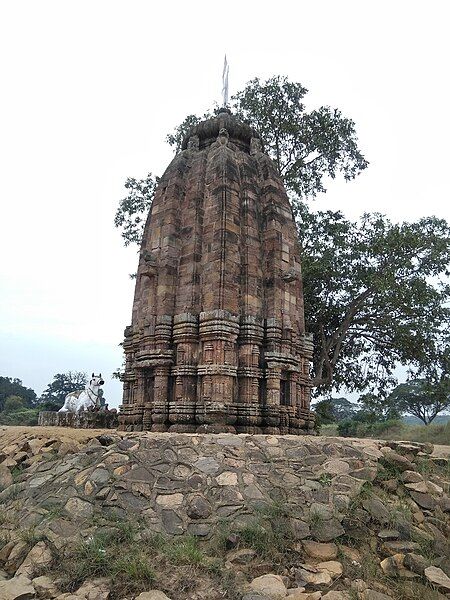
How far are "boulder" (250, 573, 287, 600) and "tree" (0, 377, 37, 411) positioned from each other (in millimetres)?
49549

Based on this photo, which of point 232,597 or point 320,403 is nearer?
point 232,597

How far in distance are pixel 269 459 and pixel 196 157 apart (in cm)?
701

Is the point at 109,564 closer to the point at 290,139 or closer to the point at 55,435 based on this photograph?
the point at 55,435

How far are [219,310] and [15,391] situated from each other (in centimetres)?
5015

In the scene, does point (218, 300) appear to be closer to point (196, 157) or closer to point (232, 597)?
point (196, 157)

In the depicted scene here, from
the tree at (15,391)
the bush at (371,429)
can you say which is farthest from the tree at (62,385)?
the bush at (371,429)

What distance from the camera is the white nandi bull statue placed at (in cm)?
1402

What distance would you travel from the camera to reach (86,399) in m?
14.1

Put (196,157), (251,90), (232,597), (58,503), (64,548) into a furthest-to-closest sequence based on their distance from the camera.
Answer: (251,90) < (196,157) < (58,503) < (64,548) < (232,597)

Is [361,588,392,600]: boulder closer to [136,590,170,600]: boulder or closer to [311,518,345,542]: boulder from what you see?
[311,518,345,542]: boulder

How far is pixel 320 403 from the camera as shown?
1880 cm

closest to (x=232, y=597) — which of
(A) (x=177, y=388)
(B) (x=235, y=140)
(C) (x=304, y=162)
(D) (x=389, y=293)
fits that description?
(A) (x=177, y=388)

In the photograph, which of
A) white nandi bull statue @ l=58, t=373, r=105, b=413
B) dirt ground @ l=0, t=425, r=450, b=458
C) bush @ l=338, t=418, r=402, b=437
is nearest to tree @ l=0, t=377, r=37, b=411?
bush @ l=338, t=418, r=402, b=437

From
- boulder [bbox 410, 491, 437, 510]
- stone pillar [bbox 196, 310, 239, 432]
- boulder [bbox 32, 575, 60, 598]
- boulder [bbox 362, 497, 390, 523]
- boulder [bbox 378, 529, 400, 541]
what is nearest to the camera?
boulder [bbox 32, 575, 60, 598]
